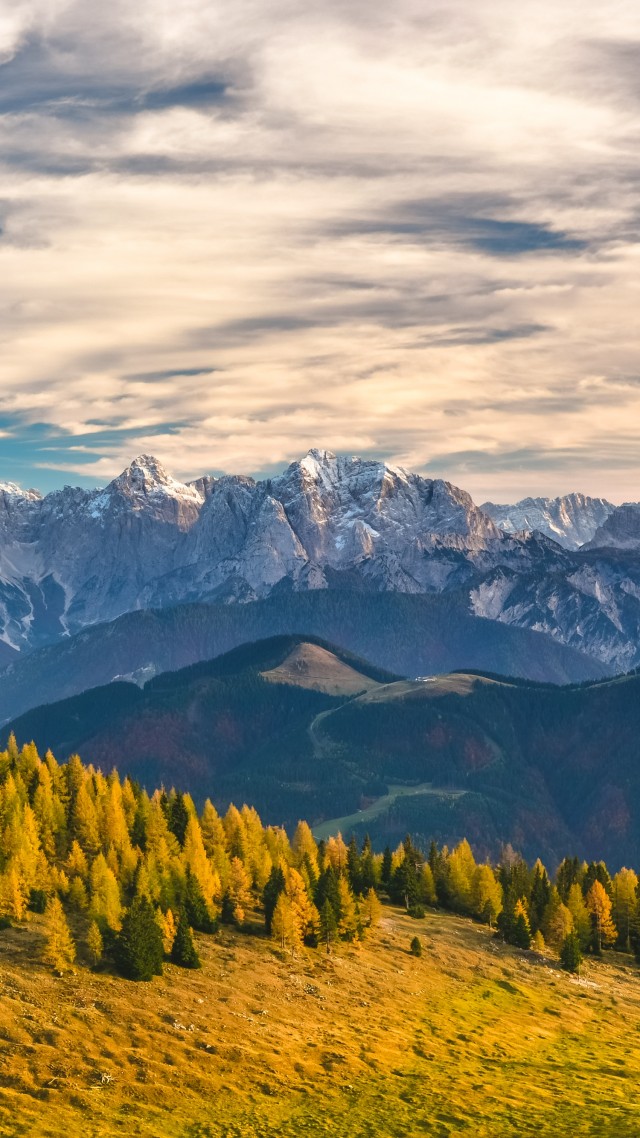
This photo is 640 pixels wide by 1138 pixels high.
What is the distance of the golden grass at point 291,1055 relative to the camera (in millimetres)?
125188

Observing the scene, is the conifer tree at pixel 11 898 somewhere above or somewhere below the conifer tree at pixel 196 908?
above

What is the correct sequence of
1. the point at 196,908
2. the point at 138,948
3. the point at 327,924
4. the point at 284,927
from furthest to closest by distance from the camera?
the point at 327,924 < the point at 284,927 < the point at 196,908 < the point at 138,948

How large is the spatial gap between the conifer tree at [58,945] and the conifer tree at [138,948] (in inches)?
239

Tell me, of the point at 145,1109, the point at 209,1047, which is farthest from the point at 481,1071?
the point at 145,1109

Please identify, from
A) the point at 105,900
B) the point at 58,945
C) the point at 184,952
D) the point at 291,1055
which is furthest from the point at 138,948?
the point at 291,1055

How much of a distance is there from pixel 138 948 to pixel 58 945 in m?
9.71

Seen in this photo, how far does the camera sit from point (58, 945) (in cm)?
15500

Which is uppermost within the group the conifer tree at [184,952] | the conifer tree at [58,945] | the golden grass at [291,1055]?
the conifer tree at [58,945]

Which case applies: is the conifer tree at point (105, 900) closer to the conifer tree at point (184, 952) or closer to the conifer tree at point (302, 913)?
the conifer tree at point (184, 952)

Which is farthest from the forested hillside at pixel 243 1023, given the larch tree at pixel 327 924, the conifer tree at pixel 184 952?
the larch tree at pixel 327 924

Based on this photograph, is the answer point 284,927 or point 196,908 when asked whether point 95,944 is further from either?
point 284,927

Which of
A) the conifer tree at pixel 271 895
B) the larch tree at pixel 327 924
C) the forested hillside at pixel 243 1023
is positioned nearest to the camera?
the forested hillside at pixel 243 1023

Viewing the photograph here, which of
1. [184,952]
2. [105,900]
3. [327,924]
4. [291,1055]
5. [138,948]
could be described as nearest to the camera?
[291,1055]

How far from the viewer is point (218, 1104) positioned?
422 feet
